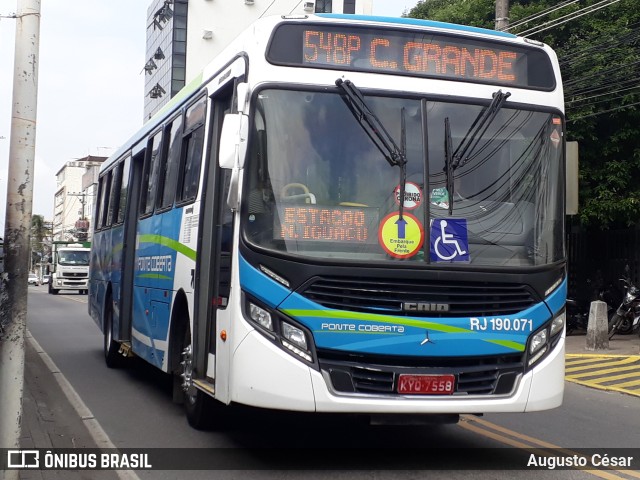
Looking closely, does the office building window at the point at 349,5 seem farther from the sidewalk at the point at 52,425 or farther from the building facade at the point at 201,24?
the sidewalk at the point at 52,425


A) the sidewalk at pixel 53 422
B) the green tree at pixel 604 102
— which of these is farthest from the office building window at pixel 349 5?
the sidewalk at pixel 53 422

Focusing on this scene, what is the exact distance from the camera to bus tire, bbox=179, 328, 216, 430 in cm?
832

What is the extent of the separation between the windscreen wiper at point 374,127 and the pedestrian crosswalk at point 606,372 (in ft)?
22.4

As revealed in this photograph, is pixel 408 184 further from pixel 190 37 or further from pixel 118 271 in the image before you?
pixel 190 37

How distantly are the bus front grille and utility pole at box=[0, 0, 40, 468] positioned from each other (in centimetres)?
198

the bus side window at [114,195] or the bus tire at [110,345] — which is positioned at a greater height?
the bus side window at [114,195]

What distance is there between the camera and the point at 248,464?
718cm

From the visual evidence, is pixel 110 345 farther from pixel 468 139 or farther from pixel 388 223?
pixel 468 139

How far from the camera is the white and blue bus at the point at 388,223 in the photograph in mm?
6516

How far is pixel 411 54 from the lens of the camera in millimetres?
7219

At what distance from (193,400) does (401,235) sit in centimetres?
301

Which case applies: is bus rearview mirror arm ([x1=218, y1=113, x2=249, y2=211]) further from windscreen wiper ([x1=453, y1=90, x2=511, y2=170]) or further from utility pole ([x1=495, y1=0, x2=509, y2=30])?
utility pole ([x1=495, y1=0, x2=509, y2=30])

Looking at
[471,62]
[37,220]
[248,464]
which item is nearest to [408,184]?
[471,62]

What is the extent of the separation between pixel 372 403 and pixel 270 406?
736mm
